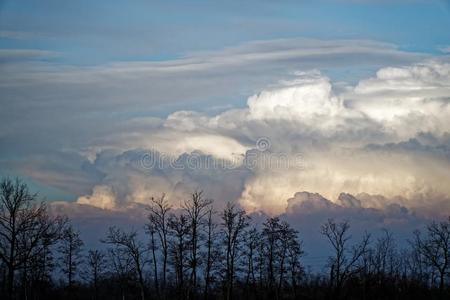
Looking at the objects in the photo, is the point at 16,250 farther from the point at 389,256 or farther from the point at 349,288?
the point at 389,256

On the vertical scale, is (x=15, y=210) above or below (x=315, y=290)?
above

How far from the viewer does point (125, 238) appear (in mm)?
66625

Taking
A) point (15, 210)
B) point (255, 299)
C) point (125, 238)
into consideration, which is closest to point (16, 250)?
point (15, 210)

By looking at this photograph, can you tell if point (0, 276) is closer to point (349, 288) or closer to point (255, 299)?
point (255, 299)

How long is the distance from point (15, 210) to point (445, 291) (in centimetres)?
5623

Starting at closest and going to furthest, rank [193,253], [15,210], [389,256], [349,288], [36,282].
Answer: [15,210] < [193,253] < [36,282] < [349,288] < [389,256]

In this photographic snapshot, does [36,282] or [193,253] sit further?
[36,282]

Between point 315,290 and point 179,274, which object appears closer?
point 179,274

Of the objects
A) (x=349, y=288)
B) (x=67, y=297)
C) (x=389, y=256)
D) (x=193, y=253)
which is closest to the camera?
(x=193, y=253)

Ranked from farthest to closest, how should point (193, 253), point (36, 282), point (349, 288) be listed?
point (349, 288) < point (36, 282) < point (193, 253)

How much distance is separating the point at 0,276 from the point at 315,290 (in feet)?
129

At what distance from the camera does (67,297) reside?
251 feet

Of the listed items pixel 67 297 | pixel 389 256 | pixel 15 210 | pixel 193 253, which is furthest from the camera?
pixel 389 256

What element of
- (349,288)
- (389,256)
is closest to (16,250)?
(349,288)
